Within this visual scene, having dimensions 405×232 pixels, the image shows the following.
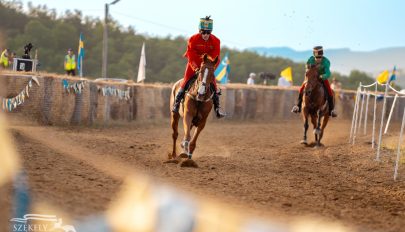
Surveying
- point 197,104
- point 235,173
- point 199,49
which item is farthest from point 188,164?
point 199,49

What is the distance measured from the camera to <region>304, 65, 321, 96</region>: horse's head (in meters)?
17.2

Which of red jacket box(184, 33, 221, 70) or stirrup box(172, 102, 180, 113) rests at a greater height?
red jacket box(184, 33, 221, 70)

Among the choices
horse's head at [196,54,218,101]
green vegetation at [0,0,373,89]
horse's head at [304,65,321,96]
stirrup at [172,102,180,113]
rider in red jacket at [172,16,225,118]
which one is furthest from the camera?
green vegetation at [0,0,373,89]

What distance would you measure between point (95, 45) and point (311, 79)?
4961 centimetres

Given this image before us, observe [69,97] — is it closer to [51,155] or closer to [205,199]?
[51,155]

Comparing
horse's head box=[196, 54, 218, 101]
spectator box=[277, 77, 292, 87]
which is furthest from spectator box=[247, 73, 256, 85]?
horse's head box=[196, 54, 218, 101]

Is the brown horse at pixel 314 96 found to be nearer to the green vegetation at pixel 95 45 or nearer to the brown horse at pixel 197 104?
the brown horse at pixel 197 104

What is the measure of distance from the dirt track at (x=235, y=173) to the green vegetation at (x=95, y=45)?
117ft

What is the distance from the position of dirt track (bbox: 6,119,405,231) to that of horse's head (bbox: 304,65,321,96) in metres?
1.60

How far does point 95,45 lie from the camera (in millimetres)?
64500

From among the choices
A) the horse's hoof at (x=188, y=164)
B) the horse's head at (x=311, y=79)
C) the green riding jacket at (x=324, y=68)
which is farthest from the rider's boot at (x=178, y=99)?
the green riding jacket at (x=324, y=68)

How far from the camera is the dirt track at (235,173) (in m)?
7.94

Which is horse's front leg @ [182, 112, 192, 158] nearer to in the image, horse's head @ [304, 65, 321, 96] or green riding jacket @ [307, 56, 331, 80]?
horse's head @ [304, 65, 321, 96]

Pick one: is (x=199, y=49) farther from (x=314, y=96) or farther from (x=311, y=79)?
(x=314, y=96)
